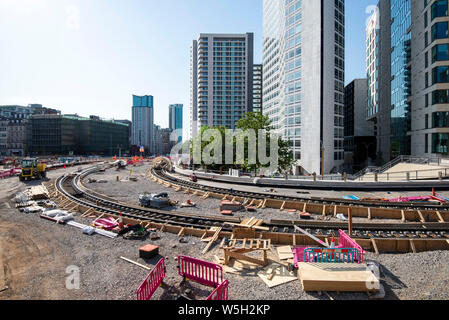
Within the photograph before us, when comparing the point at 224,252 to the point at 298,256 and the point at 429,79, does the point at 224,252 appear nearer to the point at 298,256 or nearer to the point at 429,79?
the point at 298,256

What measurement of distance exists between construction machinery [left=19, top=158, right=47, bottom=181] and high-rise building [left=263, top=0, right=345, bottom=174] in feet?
163

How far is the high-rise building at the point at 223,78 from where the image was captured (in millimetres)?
121275

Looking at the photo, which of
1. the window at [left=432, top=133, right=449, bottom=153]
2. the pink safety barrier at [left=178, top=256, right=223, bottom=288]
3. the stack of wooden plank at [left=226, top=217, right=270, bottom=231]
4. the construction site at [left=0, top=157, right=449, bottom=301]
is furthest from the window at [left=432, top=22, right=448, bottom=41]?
the pink safety barrier at [left=178, top=256, right=223, bottom=288]

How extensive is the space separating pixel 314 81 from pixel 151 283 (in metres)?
55.6

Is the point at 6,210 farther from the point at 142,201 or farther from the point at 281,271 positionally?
the point at 281,271

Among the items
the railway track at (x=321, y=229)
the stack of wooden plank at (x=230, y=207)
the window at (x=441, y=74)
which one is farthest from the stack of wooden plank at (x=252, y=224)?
the window at (x=441, y=74)

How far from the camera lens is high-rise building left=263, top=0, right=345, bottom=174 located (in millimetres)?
53875

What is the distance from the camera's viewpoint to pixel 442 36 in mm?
35469

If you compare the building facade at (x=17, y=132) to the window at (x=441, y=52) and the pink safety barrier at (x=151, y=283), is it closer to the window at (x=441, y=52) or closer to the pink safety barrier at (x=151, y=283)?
the pink safety barrier at (x=151, y=283)

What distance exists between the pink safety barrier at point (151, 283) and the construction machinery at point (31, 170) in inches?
1506

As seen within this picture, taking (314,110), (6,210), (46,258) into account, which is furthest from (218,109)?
(46,258)

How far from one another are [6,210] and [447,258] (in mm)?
28957

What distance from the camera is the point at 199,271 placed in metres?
8.80

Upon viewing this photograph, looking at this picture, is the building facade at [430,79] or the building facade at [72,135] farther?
the building facade at [72,135]
